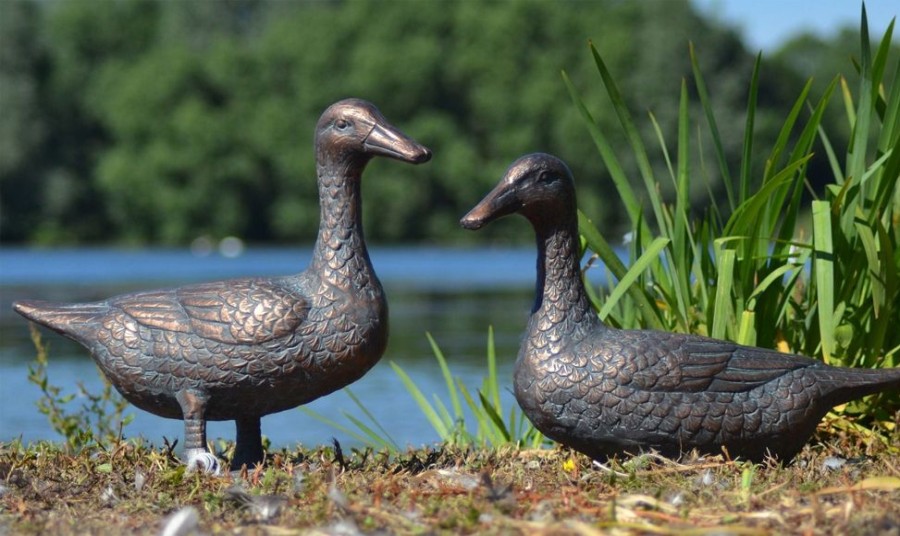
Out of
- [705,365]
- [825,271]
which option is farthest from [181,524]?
[825,271]

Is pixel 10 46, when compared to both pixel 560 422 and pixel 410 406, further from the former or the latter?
pixel 560 422

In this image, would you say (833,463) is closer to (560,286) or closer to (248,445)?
(560,286)

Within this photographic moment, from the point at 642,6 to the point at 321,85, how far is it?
1151 centimetres

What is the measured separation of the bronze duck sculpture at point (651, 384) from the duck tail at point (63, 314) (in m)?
1.48

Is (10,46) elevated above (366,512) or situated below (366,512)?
above

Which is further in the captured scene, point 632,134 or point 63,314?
point 632,134

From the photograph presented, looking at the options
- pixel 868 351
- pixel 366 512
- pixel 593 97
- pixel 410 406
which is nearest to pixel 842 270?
pixel 868 351

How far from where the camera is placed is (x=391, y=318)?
19250mm

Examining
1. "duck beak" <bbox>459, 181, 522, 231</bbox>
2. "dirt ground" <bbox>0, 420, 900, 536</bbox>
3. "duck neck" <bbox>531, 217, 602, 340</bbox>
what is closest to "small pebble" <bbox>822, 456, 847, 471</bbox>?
"dirt ground" <bbox>0, 420, 900, 536</bbox>

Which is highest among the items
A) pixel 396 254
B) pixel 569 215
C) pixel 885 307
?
pixel 569 215

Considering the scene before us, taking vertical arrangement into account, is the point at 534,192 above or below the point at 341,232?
above

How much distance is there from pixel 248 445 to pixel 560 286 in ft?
4.27

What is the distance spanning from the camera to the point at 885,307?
4.89 metres

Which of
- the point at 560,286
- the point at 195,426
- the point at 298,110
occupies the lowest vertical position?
the point at 195,426
